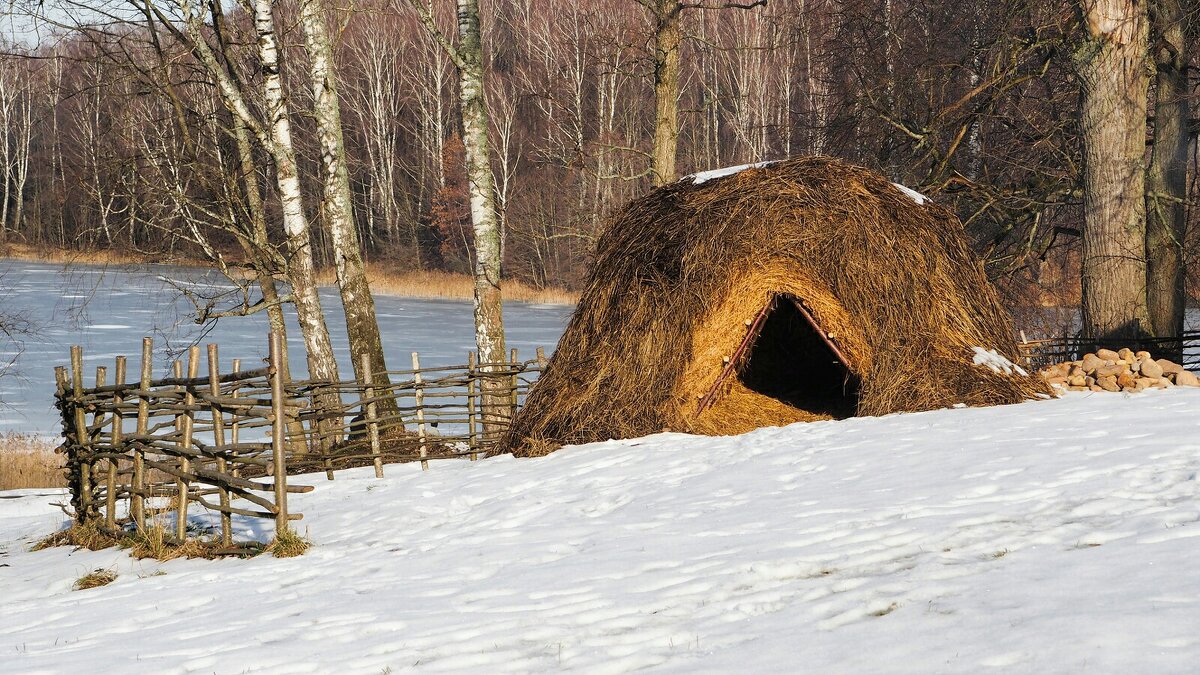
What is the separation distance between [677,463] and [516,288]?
29.3 metres

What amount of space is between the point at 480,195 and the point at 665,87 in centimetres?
252

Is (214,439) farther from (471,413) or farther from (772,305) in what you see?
(772,305)

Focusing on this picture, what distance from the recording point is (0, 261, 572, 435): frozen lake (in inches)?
763

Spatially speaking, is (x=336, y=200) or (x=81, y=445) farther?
(x=336, y=200)

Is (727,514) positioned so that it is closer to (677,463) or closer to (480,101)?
(677,463)

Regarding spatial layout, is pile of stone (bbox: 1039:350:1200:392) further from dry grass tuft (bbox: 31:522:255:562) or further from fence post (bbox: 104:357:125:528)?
fence post (bbox: 104:357:125:528)

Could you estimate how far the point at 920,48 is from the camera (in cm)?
1697

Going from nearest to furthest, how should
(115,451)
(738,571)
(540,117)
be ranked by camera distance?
(738,571), (115,451), (540,117)

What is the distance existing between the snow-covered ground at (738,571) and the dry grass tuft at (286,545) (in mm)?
135

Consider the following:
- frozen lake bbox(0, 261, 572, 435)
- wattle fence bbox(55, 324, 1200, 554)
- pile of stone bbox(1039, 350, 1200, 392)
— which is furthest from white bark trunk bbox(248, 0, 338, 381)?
pile of stone bbox(1039, 350, 1200, 392)

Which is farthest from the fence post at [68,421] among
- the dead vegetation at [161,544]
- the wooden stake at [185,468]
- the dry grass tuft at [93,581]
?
Result: the dry grass tuft at [93,581]

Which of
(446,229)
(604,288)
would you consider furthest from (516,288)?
(604,288)

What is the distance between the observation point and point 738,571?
543 centimetres

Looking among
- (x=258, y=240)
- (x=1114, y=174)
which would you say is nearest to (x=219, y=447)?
(x=258, y=240)
